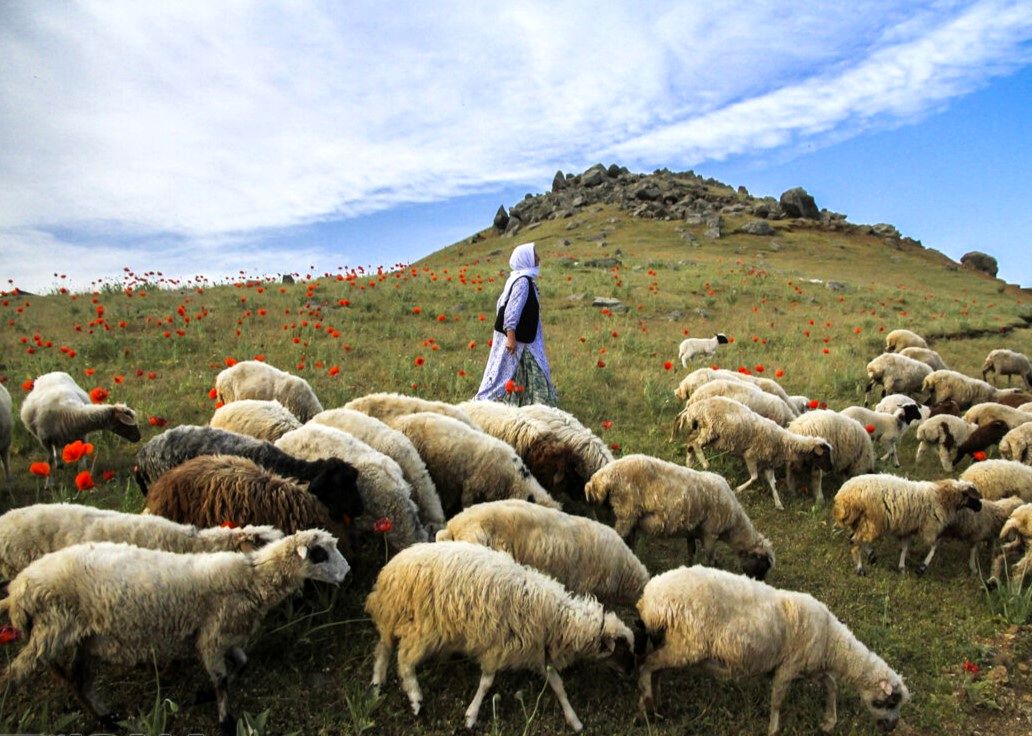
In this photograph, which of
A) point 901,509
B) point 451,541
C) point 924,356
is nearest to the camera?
point 451,541

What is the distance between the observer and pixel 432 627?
4.07m

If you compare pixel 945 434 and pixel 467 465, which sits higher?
pixel 467 465

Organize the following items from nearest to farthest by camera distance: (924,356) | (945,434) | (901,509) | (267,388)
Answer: (901,509)
(267,388)
(945,434)
(924,356)

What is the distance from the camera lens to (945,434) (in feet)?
31.3

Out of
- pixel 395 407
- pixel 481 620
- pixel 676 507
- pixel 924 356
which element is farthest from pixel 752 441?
pixel 924 356

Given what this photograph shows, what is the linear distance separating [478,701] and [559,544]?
1.26 metres

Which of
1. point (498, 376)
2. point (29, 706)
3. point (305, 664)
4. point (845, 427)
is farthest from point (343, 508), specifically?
point (845, 427)

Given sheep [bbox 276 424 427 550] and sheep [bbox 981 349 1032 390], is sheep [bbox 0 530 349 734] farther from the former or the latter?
sheep [bbox 981 349 1032 390]

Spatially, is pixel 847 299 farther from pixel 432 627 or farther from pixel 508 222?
pixel 508 222

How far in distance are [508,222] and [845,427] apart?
2024 inches

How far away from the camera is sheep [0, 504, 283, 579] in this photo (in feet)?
13.6

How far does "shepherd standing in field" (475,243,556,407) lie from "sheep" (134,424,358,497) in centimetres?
401

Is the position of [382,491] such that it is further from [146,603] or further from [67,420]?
[67,420]

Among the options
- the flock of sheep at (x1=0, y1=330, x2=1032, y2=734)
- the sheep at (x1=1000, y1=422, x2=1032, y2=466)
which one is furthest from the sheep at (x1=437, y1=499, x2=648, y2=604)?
the sheep at (x1=1000, y1=422, x2=1032, y2=466)
